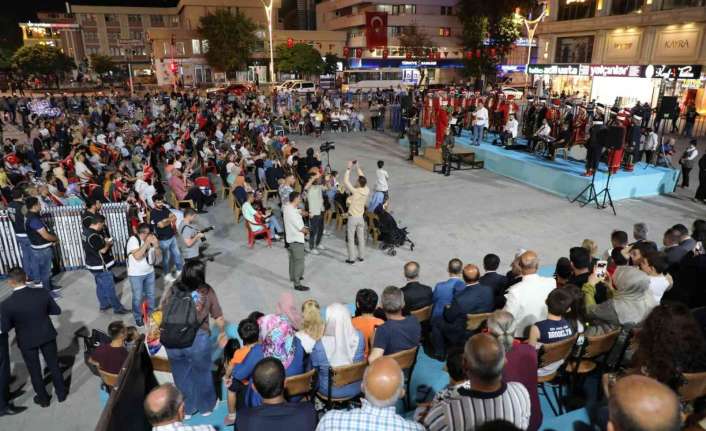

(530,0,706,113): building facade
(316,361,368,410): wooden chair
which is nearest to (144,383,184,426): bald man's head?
(316,361,368,410): wooden chair

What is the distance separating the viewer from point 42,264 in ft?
23.2

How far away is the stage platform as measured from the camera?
39.1 feet

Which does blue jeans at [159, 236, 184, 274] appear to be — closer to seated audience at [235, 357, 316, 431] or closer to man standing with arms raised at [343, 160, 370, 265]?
man standing with arms raised at [343, 160, 370, 265]

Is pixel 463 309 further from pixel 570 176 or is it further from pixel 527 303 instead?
pixel 570 176

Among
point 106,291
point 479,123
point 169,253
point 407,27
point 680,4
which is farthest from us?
point 407,27

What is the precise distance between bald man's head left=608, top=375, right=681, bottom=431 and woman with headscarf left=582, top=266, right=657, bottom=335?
2.55m

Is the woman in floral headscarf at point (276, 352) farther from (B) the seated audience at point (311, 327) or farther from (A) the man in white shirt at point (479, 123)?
(A) the man in white shirt at point (479, 123)

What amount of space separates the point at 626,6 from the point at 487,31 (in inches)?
463

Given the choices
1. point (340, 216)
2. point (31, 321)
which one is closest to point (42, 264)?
point (31, 321)

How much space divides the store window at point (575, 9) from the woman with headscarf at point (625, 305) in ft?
120

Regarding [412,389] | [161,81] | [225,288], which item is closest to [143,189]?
[225,288]

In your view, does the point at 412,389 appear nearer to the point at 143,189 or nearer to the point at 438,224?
the point at 438,224

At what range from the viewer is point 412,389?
4656 mm

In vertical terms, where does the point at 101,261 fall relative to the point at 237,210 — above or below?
above
